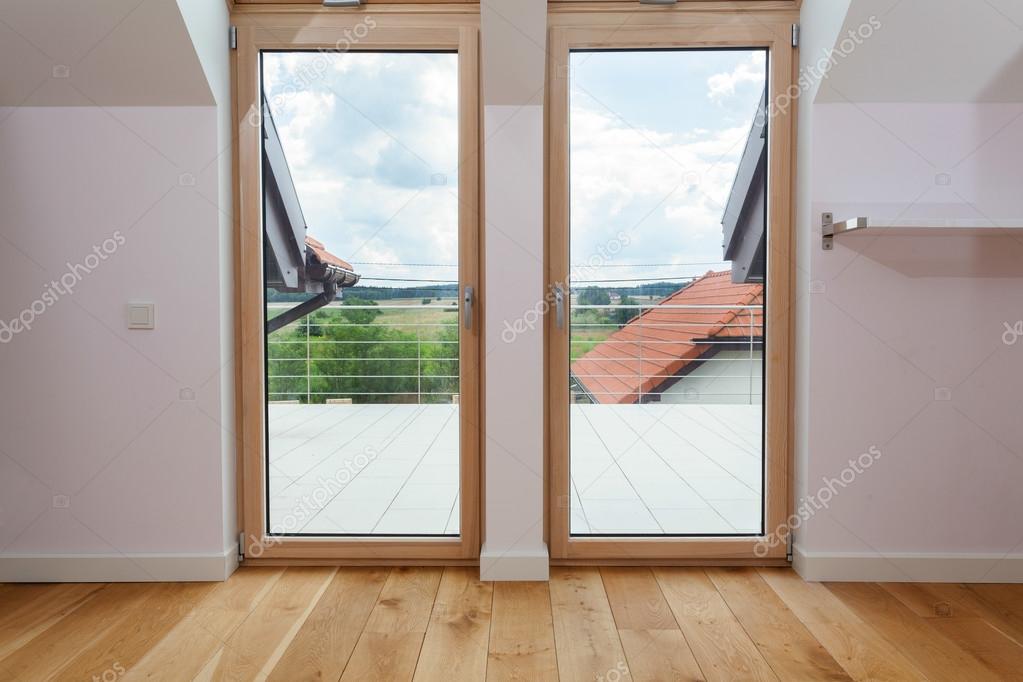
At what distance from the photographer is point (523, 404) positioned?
2.56 meters

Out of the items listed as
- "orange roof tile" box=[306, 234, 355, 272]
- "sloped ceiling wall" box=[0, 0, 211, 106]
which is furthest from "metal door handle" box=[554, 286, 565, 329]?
"sloped ceiling wall" box=[0, 0, 211, 106]

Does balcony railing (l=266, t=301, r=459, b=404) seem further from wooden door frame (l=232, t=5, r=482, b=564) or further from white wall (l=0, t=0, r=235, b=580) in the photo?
white wall (l=0, t=0, r=235, b=580)

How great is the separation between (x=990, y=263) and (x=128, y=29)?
302 cm

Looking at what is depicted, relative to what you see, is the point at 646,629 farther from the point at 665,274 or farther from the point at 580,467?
the point at 665,274

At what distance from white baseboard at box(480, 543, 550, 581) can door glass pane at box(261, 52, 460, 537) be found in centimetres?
23

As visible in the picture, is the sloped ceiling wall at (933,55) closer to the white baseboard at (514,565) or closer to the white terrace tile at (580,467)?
the white terrace tile at (580,467)

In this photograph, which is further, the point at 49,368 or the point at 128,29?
the point at 49,368

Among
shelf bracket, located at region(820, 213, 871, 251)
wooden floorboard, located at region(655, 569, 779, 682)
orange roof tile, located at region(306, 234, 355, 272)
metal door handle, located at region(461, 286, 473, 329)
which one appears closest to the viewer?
wooden floorboard, located at region(655, 569, 779, 682)

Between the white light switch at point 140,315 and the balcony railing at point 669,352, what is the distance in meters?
1.52

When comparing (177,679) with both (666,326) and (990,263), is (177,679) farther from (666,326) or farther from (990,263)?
(990,263)

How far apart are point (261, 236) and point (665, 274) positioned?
1530 mm

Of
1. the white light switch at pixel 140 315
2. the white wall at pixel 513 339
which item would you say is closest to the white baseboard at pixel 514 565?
the white wall at pixel 513 339

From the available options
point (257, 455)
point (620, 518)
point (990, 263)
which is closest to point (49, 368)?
point (257, 455)

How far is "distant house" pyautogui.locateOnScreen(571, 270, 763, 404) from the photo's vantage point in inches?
105
